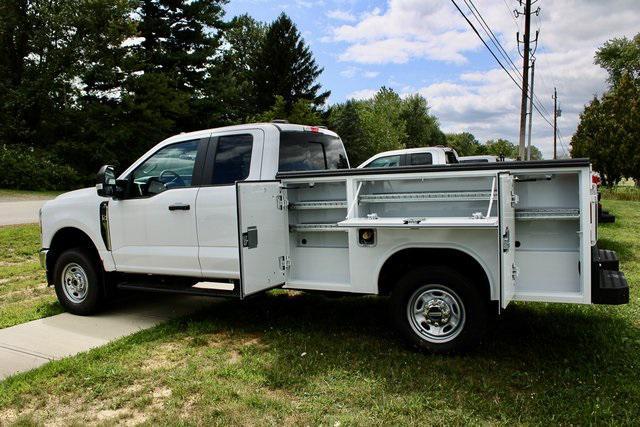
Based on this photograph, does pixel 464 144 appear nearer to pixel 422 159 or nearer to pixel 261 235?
pixel 422 159

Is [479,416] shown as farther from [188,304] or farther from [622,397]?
[188,304]

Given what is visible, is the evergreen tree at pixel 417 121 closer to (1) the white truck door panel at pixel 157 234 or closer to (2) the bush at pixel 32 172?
(2) the bush at pixel 32 172

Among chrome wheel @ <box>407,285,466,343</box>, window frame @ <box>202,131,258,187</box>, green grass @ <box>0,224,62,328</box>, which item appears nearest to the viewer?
chrome wheel @ <box>407,285,466,343</box>

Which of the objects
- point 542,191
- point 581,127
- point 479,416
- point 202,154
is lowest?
point 479,416

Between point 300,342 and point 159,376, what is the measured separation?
4.65 ft

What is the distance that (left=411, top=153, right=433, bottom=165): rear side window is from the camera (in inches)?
501

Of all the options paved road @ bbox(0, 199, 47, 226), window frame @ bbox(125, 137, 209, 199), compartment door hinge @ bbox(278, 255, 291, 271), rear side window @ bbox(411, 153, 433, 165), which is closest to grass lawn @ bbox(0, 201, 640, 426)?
compartment door hinge @ bbox(278, 255, 291, 271)

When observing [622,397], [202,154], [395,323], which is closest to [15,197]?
[202,154]

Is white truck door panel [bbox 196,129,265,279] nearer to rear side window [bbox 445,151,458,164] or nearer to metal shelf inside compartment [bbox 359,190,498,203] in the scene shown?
metal shelf inside compartment [bbox 359,190,498,203]

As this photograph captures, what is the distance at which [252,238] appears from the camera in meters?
5.10

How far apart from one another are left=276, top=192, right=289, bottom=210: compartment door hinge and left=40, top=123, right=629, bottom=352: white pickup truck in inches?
0.8

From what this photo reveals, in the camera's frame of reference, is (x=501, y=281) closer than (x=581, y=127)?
Yes

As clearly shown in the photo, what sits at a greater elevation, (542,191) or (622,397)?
(542,191)

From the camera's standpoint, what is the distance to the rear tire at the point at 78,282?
21.7ft
